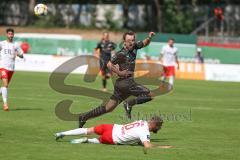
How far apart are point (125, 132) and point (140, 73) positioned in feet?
93.4

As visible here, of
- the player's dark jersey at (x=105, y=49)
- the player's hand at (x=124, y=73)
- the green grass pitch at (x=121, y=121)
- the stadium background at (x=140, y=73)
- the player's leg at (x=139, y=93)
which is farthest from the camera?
the player's dark jersey at (x=105, y=49)

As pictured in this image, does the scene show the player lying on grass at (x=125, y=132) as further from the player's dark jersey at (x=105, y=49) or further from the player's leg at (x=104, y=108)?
the player's dark jersey at (x=105, y=49)

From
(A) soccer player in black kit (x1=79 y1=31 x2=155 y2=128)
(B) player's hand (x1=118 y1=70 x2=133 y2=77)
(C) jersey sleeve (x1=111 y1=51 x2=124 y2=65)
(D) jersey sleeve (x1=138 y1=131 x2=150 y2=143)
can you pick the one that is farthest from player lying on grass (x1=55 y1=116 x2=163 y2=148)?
(C) jersey sleeve (x1=111 y1=51 x2=124 y2=65)

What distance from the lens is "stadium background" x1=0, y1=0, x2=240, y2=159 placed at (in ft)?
47.3

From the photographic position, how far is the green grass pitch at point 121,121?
13156 millimetres

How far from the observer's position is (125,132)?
1415 centimetres

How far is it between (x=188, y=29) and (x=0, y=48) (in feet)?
175

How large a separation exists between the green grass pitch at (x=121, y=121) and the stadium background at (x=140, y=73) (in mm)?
21

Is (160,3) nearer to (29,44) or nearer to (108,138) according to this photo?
(29,44)

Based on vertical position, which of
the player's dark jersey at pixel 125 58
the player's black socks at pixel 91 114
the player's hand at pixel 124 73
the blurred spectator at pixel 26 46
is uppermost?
the player's dark jersey at pixel 125 58

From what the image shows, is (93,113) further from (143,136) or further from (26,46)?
(26,46)

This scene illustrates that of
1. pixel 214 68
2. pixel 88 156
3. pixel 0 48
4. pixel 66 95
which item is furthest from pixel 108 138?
pixel 214 68

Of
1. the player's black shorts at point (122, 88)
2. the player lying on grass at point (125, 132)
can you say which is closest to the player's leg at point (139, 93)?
the player's black shorts at point (122, 88)

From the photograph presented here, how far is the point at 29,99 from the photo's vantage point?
84.3 feet
